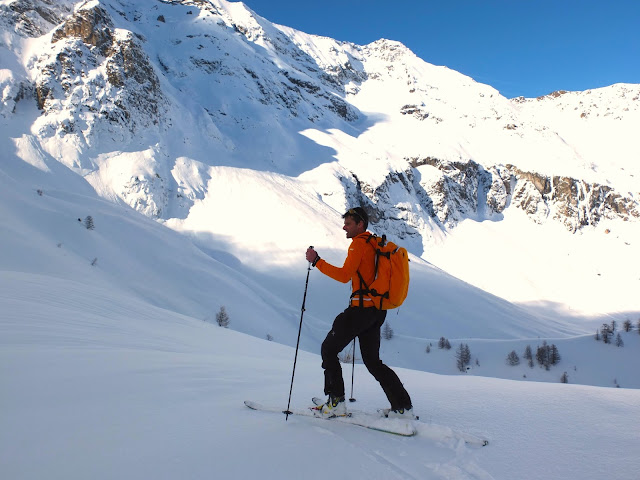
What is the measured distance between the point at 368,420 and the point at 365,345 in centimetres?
66

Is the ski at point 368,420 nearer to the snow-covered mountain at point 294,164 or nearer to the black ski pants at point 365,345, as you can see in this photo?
the black ski pants at point 365,345

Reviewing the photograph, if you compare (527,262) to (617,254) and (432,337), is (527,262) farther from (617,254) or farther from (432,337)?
(432,337)

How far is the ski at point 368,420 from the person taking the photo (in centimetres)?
334

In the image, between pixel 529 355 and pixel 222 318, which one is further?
pixel 529 355

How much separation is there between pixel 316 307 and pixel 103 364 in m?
35.2

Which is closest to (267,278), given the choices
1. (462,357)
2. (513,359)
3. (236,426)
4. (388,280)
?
(462,357)

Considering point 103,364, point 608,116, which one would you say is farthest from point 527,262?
point 608,116

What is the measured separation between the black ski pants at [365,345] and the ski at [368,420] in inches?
8.9

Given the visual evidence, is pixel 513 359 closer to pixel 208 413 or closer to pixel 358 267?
pixel 358 267

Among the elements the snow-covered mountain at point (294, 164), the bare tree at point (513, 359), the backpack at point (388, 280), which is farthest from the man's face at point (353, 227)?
the bare tree at point (513, 359)

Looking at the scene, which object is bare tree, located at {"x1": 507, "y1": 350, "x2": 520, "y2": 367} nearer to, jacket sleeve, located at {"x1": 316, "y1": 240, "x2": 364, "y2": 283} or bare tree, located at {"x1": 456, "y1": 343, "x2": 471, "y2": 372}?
bare tree, located at {"x1": 456, "y1": 343, "x2": 471, "y2": 372}

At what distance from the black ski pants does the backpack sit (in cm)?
14

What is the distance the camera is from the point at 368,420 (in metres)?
3.52

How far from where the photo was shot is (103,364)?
438cm
